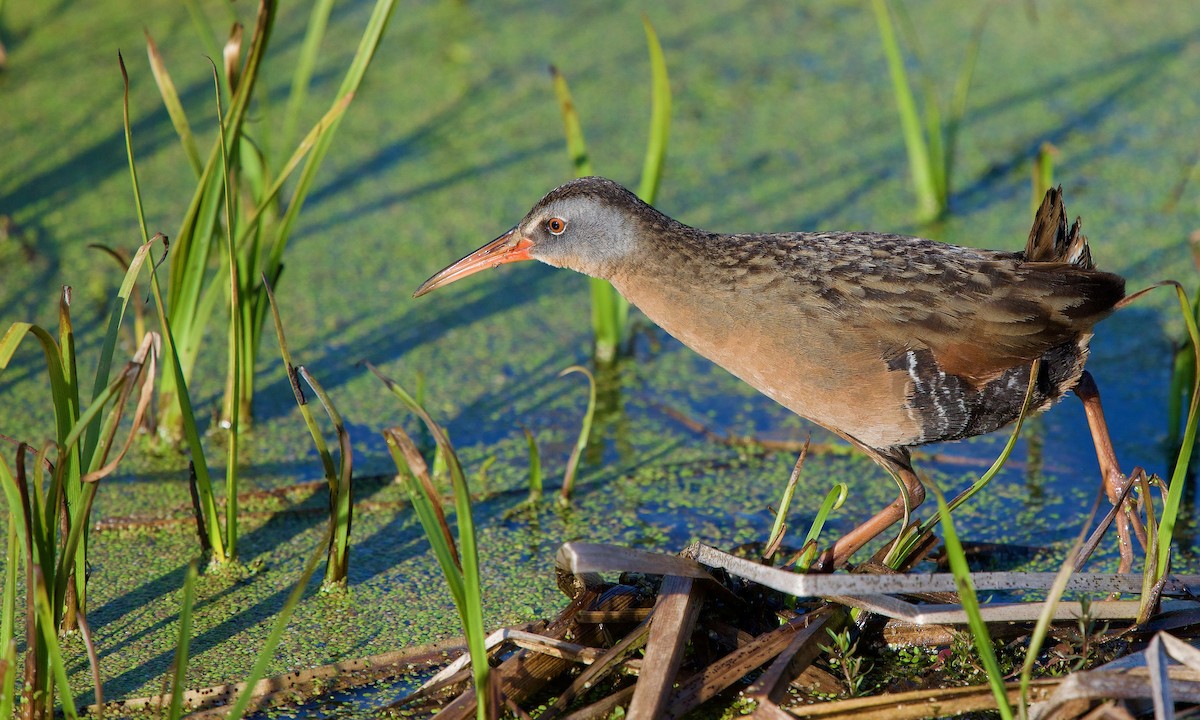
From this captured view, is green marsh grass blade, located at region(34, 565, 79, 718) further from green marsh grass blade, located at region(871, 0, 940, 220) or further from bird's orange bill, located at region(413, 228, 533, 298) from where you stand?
green marsh grass blade, located at region(871, 0, 940, 220)

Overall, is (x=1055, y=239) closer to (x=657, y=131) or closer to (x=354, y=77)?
(x=657, y=131)

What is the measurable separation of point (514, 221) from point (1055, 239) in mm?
2070

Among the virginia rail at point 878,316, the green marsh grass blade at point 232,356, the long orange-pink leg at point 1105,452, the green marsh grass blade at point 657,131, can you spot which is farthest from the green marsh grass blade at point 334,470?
the long orange-pink leg at point 1105,452

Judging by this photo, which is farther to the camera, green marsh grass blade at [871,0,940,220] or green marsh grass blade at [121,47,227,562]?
green marsh grass blade at [871,0,940,220]

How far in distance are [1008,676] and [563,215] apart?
1336mm

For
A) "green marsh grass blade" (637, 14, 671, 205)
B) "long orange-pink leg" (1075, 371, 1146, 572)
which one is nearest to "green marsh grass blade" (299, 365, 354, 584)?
"green marsh grass blade" (637, 14, 671, 205)

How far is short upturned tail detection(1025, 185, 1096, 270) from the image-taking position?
2.64 metres

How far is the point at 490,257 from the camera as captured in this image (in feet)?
9.63

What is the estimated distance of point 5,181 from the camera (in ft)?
14.4

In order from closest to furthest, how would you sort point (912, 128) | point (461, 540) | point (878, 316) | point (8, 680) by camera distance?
1. point (8, 680)
2. point (461, 540)
3. point (878, 316)
4. point (912, 128)

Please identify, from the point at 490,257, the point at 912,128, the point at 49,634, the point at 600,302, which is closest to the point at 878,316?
the point at 490,257

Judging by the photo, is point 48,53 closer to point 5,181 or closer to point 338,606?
point 5,181

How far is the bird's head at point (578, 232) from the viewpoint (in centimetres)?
273

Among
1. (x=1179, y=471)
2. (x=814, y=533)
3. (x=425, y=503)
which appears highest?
(x=425, y=503)
